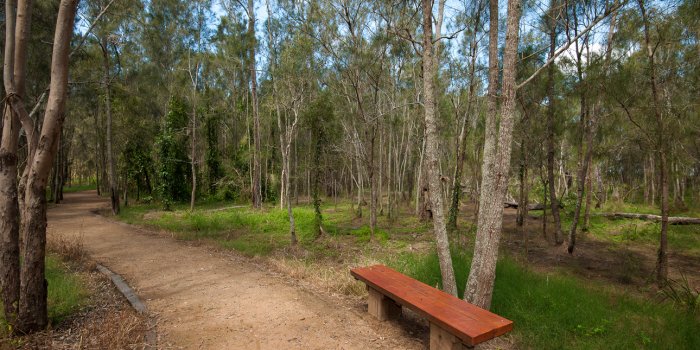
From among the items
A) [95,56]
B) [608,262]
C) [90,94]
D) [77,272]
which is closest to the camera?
[77,272]

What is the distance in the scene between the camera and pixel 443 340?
9.64 ft

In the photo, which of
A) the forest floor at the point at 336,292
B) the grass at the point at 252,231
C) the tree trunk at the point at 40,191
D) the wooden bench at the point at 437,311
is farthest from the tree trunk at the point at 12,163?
the grass at the point at 252,231

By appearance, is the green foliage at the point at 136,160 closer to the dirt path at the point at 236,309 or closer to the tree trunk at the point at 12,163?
the dirt path at the point at 236,309

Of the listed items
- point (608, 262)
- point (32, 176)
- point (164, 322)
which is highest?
point (32, 176)

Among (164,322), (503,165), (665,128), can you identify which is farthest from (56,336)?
(665,128)

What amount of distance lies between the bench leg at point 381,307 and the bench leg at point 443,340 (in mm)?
926

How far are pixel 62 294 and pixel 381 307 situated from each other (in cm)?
408

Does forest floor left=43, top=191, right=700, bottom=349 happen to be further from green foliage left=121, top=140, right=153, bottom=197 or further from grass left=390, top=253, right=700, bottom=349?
green foliage left=121, top=140, right=153, bottom=197

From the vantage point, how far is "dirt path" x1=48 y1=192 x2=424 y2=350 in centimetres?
346

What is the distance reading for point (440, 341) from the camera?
9.74 feet

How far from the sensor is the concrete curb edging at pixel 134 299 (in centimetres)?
341

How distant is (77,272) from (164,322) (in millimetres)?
3073

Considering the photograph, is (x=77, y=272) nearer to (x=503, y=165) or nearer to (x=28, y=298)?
(x=28, y=298)

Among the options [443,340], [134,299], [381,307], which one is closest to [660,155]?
[381,307]
